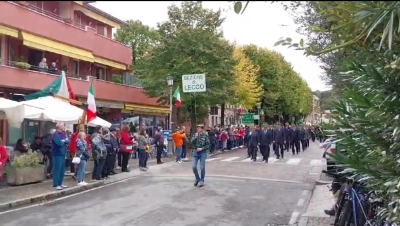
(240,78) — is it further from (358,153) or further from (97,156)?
(358,153)

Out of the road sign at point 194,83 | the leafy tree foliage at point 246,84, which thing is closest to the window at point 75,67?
the road sign at point 194,83

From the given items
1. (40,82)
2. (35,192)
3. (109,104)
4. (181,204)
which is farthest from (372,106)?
(109,104)

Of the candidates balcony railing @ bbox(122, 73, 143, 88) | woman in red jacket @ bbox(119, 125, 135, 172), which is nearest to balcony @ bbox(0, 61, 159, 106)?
balcony railing @ bbox(122, 73, 143, 88)

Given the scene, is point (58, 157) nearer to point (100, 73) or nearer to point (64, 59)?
point (64, 59)

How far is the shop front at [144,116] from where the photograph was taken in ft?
116

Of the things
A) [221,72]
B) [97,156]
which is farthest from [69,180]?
[221,72]

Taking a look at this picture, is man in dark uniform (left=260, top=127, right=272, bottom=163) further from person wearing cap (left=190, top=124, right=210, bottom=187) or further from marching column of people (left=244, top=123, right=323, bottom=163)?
person wearing cap (left=190, top=124, right=210, bottom=187)

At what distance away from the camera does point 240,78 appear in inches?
1868

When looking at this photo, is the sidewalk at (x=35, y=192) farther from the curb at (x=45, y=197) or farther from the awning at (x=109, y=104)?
the awning at (x=109, y=104)

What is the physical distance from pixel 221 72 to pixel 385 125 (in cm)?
3017

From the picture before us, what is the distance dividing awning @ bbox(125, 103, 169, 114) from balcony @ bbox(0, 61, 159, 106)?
94 centimetres

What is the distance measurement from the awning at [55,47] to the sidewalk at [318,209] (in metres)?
15.0

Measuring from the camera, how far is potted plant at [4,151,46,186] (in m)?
13.3

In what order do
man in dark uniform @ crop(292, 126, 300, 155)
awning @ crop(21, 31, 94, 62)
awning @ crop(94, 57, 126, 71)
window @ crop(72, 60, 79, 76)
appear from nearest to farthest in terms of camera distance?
awning @ crop(21, 31, 94, 62), window @ crop(72, 60, 79, 76), man in dark uniform @ crop(292, 126, 300, 155), awning @ crop(94, 57, 126, 71)
